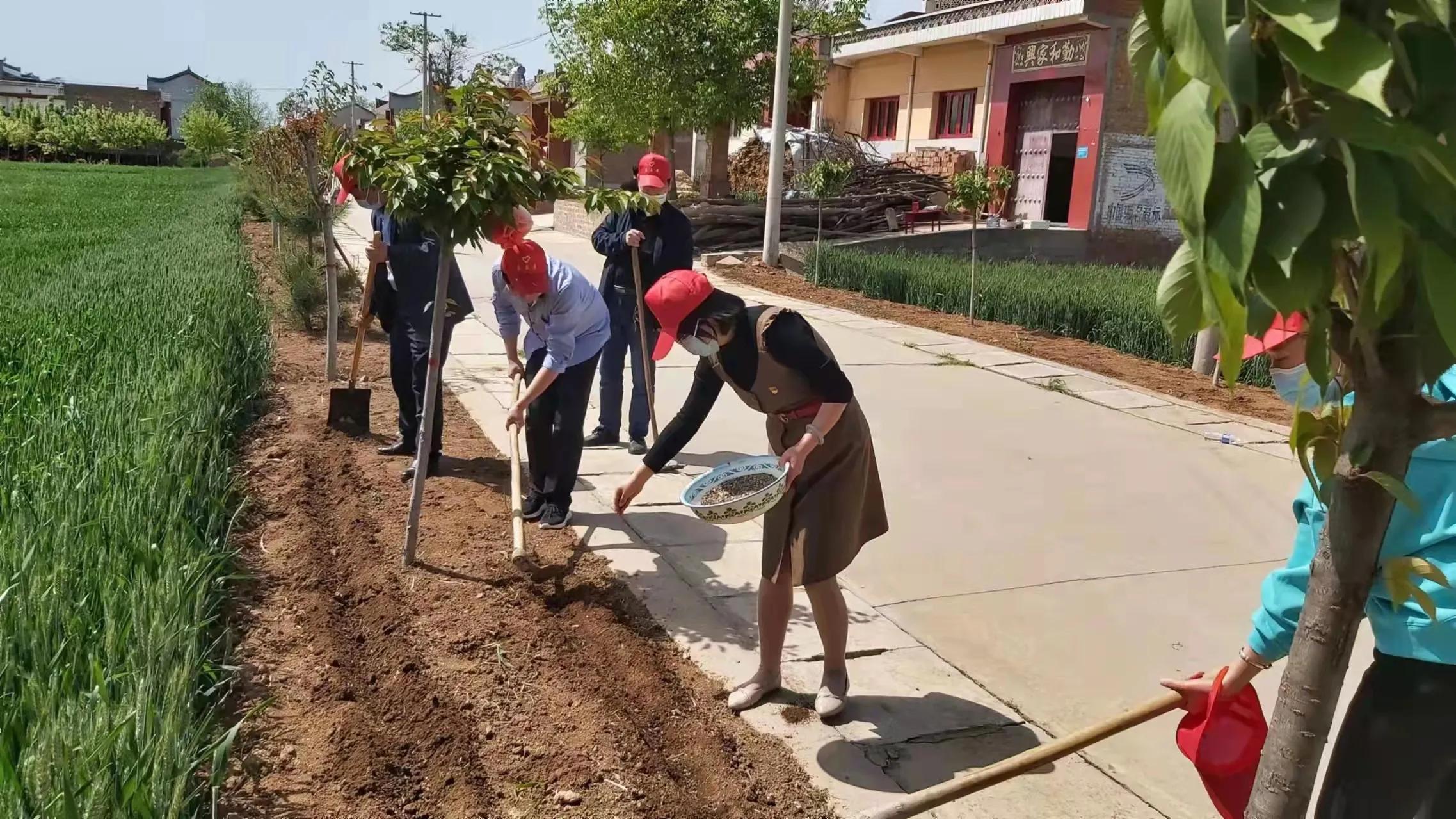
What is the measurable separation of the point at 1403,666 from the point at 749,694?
1967 mm

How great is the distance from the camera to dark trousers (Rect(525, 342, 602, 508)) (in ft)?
17.1

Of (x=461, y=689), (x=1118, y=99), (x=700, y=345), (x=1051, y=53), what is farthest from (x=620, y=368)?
(x=1051, y=53)

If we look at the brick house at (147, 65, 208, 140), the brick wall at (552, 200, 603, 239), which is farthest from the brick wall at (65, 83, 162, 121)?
the brick wall at (552, 200, 603, 239)

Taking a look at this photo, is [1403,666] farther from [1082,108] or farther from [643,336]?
[1082,108]

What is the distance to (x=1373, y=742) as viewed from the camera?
6.56 ft

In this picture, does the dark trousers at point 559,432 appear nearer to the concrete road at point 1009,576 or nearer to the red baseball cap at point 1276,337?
the concrete road at point 1009,576

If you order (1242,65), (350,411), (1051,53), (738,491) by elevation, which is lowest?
(350,411)

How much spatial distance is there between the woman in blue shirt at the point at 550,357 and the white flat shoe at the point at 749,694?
179 centimetres

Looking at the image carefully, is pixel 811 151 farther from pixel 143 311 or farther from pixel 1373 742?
pixel 1373 742

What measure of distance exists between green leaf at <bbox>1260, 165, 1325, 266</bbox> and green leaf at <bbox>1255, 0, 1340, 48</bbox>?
0.12 metres

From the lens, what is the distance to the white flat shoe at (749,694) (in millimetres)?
3502

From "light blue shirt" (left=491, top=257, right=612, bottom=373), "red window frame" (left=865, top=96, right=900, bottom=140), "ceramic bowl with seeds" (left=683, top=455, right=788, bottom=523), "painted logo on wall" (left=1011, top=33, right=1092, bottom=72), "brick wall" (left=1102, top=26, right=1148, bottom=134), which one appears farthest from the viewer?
"red window frame" (left=865, top=96, right=900, bottom=140)

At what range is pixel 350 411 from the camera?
676cm

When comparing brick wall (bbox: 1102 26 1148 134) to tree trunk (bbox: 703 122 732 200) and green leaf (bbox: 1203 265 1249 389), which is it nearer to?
tree trunk (bbox: 703 122 732 200)
